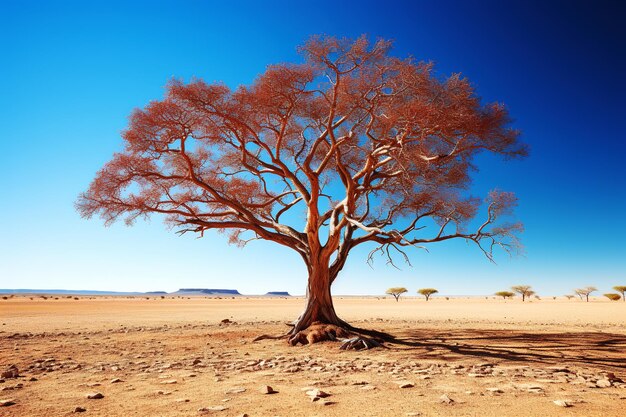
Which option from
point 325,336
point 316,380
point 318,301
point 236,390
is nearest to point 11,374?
point 236,390

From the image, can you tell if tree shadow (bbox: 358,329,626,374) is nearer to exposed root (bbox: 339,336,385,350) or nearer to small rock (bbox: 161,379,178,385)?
exposed root (bbox: 339,336,385,350)

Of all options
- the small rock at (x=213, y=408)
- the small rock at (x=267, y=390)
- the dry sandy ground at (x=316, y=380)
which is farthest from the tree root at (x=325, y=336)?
the small rock at (x=213, y=408)

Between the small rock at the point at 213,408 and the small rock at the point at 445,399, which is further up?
the small rock at the point at 445,399

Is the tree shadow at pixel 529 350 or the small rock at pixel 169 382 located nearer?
the small rock at pixel 169 382

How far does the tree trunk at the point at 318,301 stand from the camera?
569 inches

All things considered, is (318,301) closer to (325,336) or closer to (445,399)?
(325,336)

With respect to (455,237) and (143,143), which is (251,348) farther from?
(455,237)

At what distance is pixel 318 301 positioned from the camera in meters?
14.6

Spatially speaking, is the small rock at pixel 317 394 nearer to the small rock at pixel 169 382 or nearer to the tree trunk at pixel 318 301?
the small rock at pixel 169 382

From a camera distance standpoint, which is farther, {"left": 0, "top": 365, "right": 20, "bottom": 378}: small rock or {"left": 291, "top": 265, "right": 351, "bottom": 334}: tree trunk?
{"left": 291, "top": 265, "right": 351, "bottom": 334}: tree trunk

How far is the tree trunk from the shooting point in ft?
47.4

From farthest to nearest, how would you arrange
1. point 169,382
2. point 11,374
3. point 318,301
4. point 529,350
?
point 318,301, point 529,350, point 11,374, point 169,382

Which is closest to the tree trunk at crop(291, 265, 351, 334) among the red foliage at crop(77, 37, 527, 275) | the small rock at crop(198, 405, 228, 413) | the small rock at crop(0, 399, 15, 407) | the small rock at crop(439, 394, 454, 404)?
the red foliage at crop(77, 37, 527, 275)

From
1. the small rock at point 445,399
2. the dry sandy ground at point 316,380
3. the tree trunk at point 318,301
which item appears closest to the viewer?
the dry sandy ground at point 316,380
